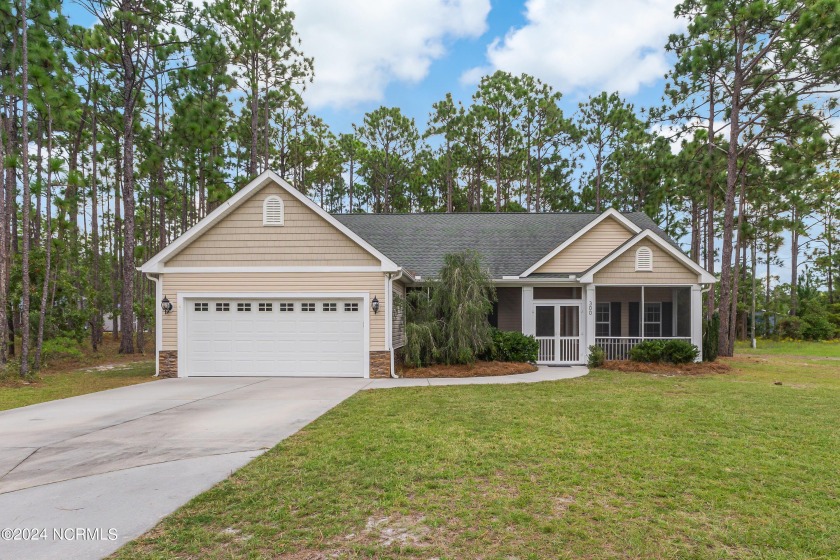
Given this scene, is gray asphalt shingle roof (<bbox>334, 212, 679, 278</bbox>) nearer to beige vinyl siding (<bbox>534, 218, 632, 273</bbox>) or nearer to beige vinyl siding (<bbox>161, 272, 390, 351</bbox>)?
beige vinyl siding (<bbox>534, 218, 632, 273</bbox>)

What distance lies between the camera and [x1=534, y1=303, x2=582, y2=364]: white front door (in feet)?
47.5

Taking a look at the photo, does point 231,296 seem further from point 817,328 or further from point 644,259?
point 817,328

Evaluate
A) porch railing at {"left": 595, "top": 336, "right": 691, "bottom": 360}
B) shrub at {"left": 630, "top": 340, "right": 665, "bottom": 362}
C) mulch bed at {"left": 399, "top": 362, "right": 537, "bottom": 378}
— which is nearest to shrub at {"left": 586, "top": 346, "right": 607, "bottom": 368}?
porch railing at {"left": 595, "top": 336, "right": 691, "bottom": 360}

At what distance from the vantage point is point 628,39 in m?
15.2

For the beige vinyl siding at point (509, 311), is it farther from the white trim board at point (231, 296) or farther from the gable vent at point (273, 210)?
the gable vent at point (273, 210)

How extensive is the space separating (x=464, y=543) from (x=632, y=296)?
14293mm

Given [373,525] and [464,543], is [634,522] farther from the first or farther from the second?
[373,525]

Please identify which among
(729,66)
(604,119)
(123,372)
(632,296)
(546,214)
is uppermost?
(604,119)

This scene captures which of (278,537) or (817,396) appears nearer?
(278,537)

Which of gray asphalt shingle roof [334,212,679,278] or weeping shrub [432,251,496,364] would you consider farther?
gray asphalt shingle roof [334,212,679,278]

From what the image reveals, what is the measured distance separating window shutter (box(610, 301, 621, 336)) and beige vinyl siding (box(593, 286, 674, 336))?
11cm

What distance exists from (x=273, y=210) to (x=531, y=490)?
9.88 m

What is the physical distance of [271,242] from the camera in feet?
39.5

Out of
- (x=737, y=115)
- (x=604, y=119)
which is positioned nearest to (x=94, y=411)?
(x=737, y=115)
